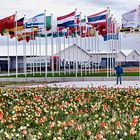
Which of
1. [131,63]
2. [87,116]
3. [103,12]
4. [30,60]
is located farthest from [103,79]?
[131,63]

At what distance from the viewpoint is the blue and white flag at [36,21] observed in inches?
1858

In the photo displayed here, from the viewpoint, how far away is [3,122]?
31.4ft

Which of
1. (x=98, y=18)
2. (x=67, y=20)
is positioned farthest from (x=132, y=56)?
(x=67, y=20)

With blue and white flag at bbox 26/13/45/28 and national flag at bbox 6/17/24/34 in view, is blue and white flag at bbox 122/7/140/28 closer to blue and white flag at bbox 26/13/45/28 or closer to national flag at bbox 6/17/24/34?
blue and white flag at bbox 26/13/45/28

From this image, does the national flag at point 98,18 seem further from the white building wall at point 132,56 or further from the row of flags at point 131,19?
the white building wall at point 132,56

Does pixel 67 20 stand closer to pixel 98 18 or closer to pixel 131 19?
pixel 98 18

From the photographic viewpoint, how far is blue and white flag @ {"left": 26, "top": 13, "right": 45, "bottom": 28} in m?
47.2

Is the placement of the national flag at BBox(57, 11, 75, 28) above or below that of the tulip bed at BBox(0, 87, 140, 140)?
above

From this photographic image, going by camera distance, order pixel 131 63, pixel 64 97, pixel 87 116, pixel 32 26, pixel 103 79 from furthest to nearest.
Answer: pixel 131 63
pixel 32 26
pixel 103 79
pixel 64 97
pixel 87 116

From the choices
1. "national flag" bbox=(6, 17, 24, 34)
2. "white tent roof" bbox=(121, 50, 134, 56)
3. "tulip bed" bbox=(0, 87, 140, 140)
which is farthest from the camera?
"white tent roof" bbox=(121, 50, 134, 56)

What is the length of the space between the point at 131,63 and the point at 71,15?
76.7m

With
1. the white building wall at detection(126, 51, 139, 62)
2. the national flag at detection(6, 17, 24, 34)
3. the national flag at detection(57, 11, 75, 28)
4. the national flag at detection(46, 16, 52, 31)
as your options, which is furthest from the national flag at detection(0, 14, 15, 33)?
the white building wall at detection(126, 51, 139, 62)

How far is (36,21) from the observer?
A: 155 feet

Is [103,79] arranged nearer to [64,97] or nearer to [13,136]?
[64,97]
